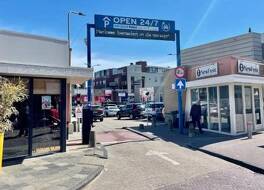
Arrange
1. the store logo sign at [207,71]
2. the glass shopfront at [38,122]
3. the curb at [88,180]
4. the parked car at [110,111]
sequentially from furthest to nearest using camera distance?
the parked car at [110,111]
the store logo sign at [207,71]
the glass shopfront at [38,122]
the curb at [88,180]

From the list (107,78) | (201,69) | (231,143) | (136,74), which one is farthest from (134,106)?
(107,78)

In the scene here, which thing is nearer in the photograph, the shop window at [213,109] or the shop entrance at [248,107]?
the shop entrance at [248,107]

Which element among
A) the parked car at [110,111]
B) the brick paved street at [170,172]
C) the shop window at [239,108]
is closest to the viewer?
the brick paved street at [170,172]

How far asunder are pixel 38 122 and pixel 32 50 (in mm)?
2523

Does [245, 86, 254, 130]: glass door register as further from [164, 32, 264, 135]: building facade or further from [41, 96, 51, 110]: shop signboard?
[41, 96, 51, 110]: shop signboard

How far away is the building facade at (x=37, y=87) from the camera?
1021 centimetres

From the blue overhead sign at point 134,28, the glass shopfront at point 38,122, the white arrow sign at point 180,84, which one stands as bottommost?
the glass shopfront at point 38,122

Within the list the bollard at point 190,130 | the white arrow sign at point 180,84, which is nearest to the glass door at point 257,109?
the bollard at point 190,130

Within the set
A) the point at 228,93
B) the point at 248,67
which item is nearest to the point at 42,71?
the point at 228,93

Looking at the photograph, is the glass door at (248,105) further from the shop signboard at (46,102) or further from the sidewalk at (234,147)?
the shop signboard at (46,102)

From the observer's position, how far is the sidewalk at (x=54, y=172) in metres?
7.28

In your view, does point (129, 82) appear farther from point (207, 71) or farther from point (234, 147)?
point (234, 147)

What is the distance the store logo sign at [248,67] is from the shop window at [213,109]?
1.77 metres

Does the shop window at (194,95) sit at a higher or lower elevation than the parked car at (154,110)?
higher
